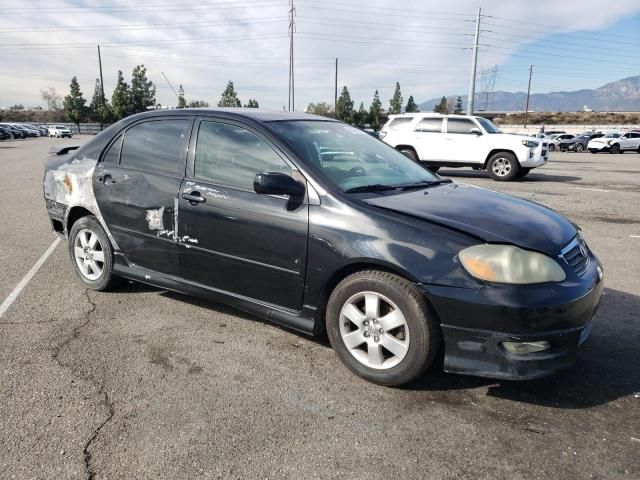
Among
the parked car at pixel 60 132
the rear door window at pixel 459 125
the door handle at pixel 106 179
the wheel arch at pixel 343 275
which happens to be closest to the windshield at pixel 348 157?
the wheel arch at pixel 343 275

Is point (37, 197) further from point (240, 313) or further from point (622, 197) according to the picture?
point (622, 197)

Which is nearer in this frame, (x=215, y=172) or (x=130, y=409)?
(x=130, y=409)

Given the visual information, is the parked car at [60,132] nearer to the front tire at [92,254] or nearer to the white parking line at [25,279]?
the white parking line at [25,279]

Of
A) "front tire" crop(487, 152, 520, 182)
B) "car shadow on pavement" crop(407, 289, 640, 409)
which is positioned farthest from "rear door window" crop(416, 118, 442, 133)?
"car shadow on pavement" crop(407, 289, 640, 409)

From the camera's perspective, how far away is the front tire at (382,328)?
284 centimetres

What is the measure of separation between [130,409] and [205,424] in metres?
0.46

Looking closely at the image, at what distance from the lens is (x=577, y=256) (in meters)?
3.13

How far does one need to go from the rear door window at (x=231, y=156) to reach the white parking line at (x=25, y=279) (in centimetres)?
210

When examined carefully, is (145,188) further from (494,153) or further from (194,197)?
(494,153)

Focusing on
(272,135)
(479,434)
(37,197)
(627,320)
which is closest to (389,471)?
(479,434)

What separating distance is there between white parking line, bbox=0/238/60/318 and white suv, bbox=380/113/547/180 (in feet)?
33.7

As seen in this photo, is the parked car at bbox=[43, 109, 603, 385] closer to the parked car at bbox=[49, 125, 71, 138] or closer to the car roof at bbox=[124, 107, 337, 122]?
the car roof at bbox=[124, 107, 337, 122]

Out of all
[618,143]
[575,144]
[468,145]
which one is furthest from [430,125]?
[575,144]

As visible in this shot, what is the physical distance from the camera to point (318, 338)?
3.77 m
